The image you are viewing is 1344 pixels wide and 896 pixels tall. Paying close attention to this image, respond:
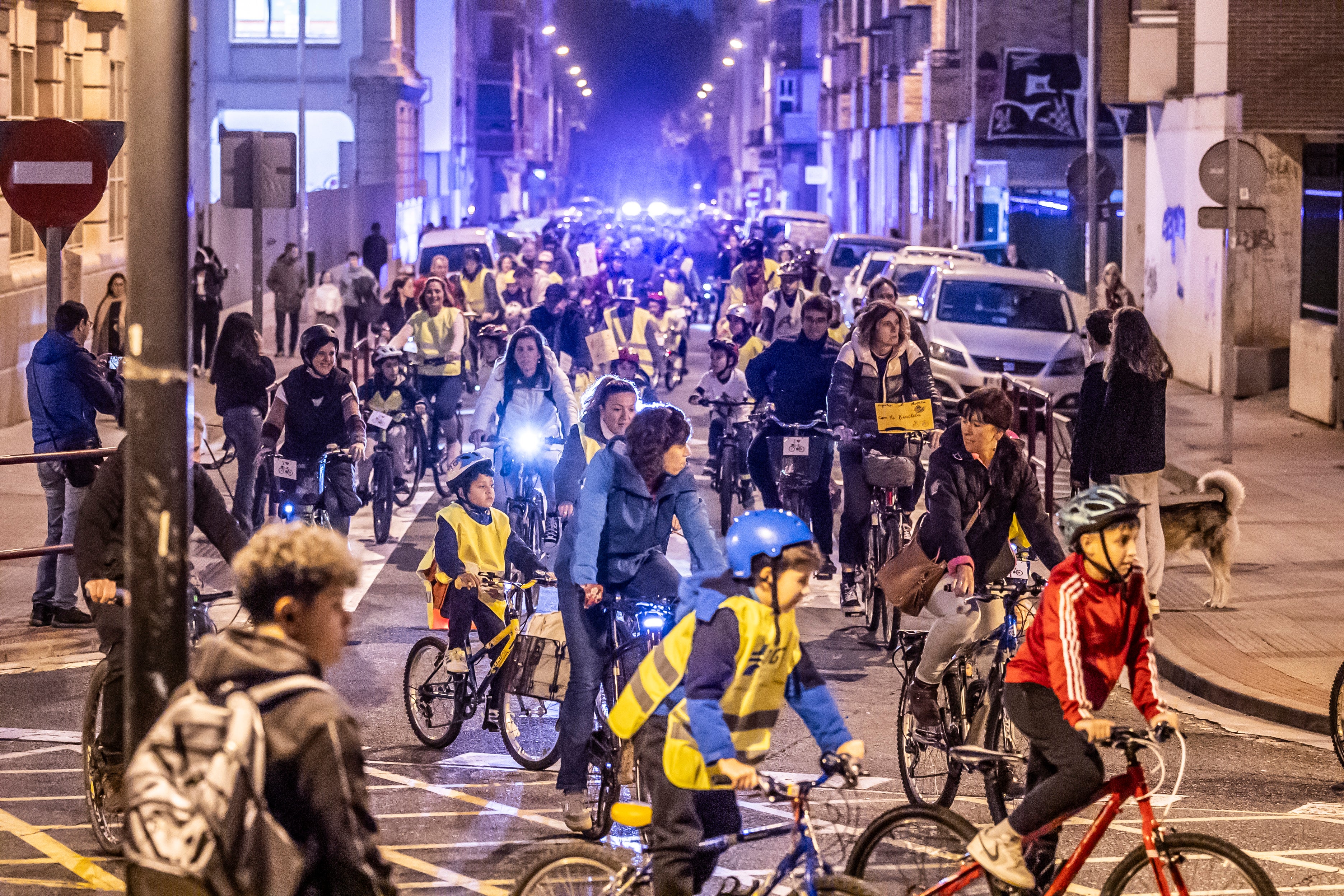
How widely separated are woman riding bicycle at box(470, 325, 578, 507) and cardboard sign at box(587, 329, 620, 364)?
296cm

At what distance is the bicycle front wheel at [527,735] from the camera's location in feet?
27.5

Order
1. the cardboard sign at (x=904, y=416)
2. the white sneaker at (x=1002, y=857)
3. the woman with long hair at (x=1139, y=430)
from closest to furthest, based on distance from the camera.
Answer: the white sneaker at (x=1002, y=857)
the woman with long hair at (x=1139, y=430)
the cardboard sign at (x=904, y=416)

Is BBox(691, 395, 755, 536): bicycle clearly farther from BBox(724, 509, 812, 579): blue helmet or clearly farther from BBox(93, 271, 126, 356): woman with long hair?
BBox(724, 509, 812, 579): blue helmet

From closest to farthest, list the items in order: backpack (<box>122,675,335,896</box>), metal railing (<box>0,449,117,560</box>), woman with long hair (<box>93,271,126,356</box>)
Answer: backpack (<box>122,675,335,896</box>), metal railing (<box>0,449,117,560</box>), woman with long hair (<box>93,271,126,356</box>)

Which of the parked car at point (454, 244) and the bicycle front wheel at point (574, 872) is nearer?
the bicycle front wheel at point (574, 872)

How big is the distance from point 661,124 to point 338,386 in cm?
17000

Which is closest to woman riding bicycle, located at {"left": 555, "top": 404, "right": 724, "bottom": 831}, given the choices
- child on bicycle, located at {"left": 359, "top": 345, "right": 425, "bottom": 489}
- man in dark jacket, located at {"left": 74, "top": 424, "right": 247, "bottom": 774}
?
man in dark jacket, located at {"left": 74, "top": 424, "right": 247, "bottom": 774}

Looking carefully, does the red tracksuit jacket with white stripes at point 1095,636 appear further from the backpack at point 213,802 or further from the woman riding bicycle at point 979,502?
the backpack at point 213,802

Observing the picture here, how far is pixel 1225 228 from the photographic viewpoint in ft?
55.4

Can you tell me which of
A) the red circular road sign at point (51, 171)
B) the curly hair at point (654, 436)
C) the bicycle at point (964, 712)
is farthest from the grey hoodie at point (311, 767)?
the red circular road sign at point (51, 171)

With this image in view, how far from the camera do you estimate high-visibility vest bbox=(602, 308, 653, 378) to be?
20734mm

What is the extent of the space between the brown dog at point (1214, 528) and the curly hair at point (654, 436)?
18.2 ft

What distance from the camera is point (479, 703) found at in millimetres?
8766

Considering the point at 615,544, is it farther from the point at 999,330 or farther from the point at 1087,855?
the point at 999,330
